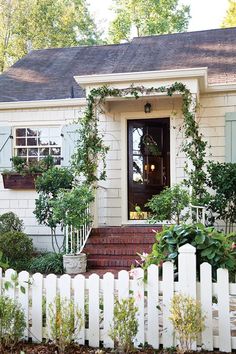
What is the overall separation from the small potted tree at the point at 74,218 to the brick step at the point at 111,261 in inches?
9.5

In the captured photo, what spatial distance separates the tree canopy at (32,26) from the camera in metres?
20.1

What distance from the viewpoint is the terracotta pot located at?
6809 mm

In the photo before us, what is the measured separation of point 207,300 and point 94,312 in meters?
0.89

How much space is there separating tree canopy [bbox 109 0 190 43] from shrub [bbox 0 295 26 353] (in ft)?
67.1

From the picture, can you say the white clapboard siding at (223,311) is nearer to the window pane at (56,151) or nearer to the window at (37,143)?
the window at (37,143)

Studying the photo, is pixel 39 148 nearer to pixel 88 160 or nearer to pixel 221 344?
pixel 88 160

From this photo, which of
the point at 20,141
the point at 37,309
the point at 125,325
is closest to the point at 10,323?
the point at 37,309

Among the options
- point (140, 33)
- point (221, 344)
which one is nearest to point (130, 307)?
point (221, 344)

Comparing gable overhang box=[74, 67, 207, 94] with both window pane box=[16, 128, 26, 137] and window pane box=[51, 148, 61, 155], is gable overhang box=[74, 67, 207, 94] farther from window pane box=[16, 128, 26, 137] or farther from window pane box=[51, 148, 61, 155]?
window pane box=[16, 128, 26, 137]

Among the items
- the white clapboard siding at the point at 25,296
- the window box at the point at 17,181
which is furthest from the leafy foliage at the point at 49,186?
the white clapboard siding at the point at 25,296

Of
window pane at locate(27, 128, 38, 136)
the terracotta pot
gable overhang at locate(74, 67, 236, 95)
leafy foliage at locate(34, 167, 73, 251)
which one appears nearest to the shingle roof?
window pane at locate(27, 128, 38, 136)

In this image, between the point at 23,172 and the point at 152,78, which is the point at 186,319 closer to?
the point at 152,78

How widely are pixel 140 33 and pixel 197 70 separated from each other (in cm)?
1594

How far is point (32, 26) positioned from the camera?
20453 millimetres
